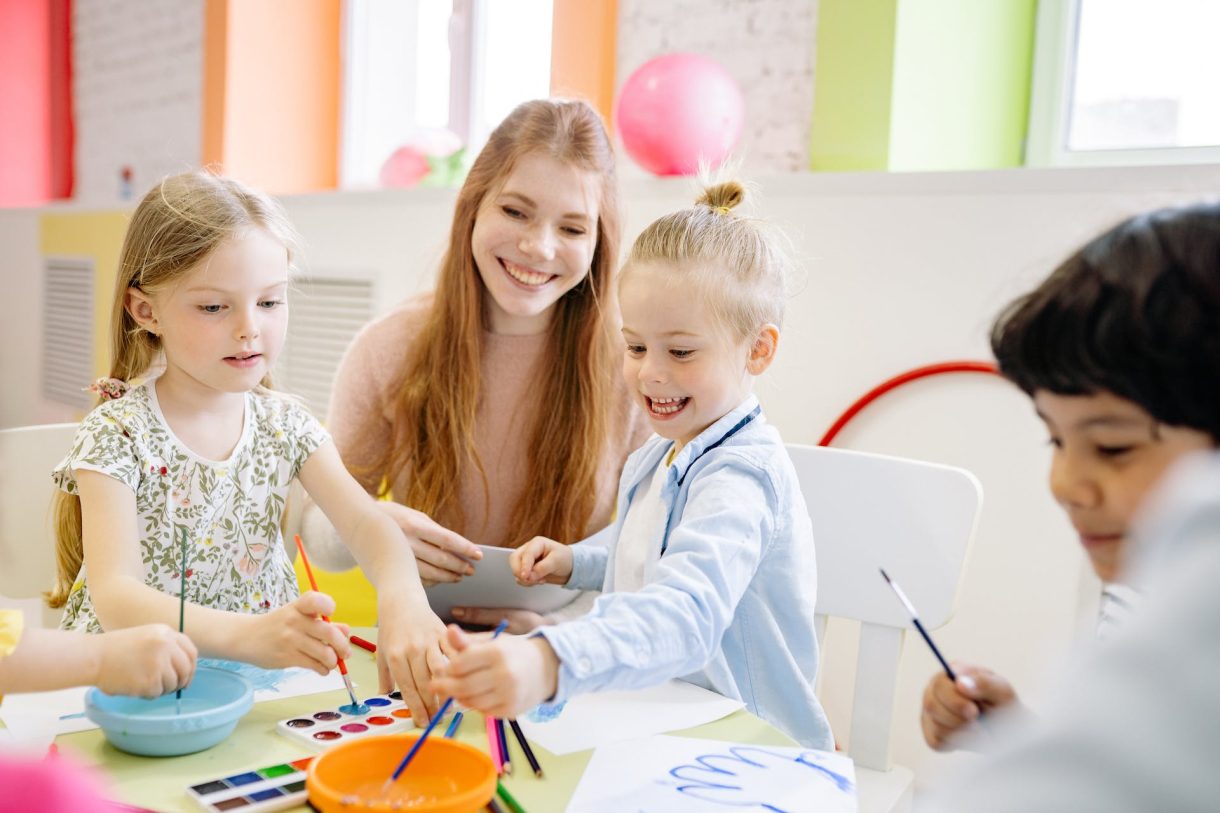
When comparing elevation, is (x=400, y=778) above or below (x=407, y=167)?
below

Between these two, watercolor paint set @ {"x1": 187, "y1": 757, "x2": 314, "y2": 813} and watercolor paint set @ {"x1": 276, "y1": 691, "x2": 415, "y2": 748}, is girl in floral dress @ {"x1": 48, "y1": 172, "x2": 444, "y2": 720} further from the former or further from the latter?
watercolor paint set @ {"x1": 187, "y1": 757, "x2": 314, "y2": 813}

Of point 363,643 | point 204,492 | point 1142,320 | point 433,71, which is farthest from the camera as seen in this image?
point 433,71

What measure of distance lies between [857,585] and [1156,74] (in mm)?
1471

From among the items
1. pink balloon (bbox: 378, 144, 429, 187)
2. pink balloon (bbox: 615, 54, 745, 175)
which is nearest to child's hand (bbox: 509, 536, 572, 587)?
pink balloon (bbox: 615, 54, 745, 175)

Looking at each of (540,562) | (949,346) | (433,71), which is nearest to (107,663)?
(540,562)

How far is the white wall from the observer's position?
1.80 m

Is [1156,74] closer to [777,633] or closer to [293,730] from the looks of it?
[777,633]

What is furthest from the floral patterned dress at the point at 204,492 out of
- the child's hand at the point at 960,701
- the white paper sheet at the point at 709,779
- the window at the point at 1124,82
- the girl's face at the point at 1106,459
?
the window at the point at 1124,82

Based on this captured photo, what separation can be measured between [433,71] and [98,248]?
158 centimetres

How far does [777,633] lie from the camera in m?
1.12

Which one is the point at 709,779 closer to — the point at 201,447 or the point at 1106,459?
the point at 1106,459

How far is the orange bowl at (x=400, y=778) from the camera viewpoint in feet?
2.33

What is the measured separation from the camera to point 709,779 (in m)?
0.83

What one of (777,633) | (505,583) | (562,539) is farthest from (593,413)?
(777,633)
